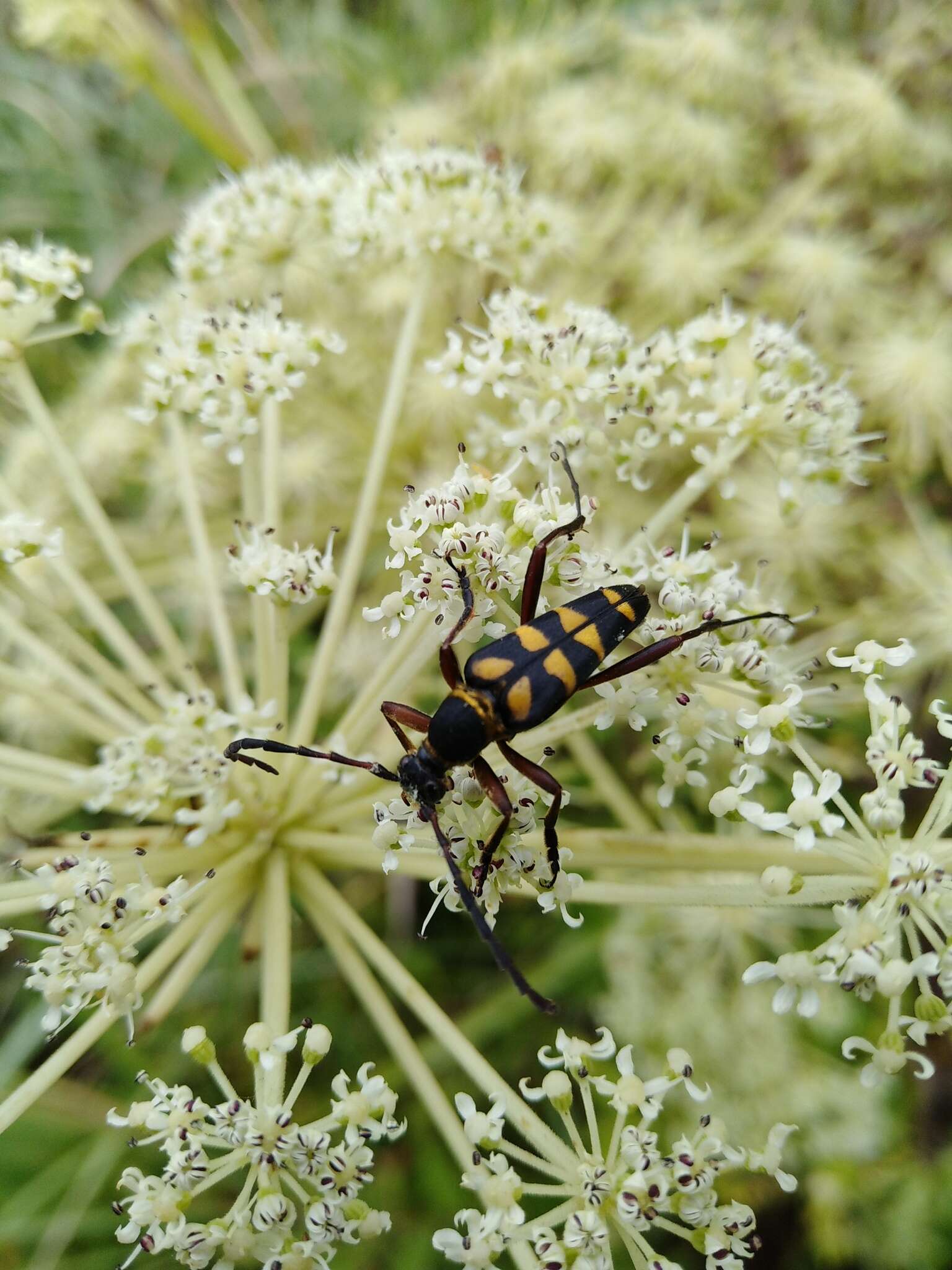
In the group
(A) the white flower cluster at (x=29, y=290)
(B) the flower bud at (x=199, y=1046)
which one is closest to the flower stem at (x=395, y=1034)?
(B) the flower bud at (x=199, y=1046)

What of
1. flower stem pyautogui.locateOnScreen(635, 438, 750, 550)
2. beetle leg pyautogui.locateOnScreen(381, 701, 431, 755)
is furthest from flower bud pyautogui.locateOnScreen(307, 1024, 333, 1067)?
flower stem pyautogui.locateOnScreen(635, 438, 750, 550)

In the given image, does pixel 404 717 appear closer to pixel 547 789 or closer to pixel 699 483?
pixel 547 789

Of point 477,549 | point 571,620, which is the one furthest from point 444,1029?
point 477,549

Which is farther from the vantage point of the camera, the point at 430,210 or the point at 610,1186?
the point at 430,210

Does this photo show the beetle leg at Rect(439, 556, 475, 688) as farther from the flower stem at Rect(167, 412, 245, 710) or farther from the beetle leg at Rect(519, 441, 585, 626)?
the flower stem at Rect(167, 412, 245, 710)

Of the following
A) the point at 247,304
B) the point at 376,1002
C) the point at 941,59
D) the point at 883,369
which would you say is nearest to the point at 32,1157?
the point at 376,1002

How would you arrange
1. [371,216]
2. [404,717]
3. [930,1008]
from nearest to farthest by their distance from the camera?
1. [930,1008]
2. [404,717]
3. [371,216]

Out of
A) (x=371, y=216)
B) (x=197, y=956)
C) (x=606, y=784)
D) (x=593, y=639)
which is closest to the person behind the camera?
(x=593, y=639)
